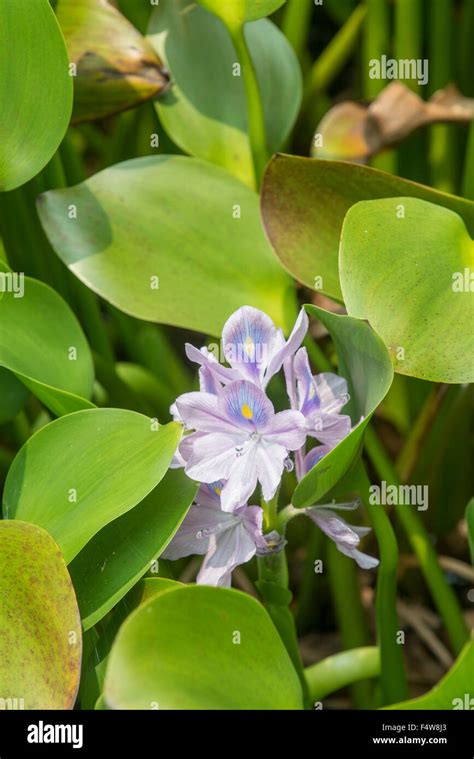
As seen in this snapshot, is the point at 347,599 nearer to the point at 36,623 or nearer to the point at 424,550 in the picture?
the point at 424,550

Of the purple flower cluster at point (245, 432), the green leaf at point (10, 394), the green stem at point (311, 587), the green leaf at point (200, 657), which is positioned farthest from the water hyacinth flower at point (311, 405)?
the green stem at point (311, 587)

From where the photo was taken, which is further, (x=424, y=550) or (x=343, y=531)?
(x=424, y=550)

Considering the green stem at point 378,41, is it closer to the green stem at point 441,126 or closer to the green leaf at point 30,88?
the green stem at point 441,126

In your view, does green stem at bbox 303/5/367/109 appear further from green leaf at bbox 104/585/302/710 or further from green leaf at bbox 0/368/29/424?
green leaf at bbox 104/585/302/710

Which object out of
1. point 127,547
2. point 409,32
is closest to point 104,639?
point 127,547

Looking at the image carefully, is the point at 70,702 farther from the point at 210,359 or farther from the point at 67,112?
the point at 67,112

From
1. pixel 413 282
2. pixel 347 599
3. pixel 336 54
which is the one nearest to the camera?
pixel 413 282

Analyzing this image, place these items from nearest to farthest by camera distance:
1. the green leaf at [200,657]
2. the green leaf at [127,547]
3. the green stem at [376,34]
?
the green leaf at [200,657] → the green leaf at [127,547] → the green stem at [376,34]

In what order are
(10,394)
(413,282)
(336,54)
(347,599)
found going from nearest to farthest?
(413,282)
(10,394)
(347,599)
(336,54)
